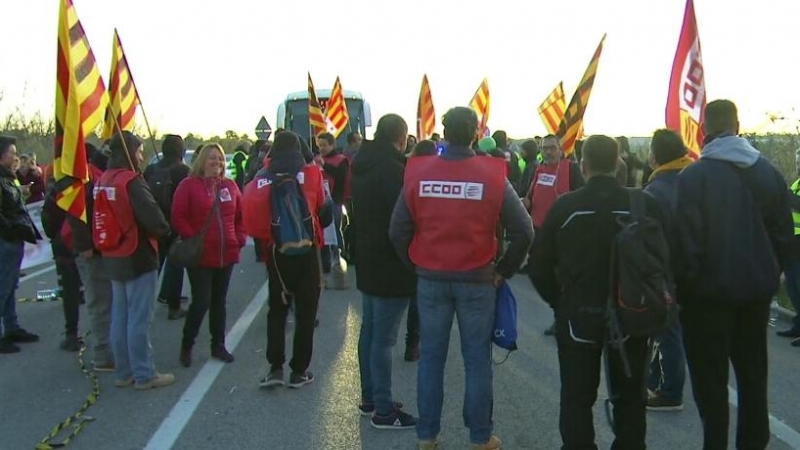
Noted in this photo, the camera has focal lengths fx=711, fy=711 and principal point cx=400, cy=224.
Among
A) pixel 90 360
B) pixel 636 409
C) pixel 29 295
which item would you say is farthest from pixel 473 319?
pixel 29 295

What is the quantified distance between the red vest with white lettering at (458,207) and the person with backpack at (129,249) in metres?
2.45

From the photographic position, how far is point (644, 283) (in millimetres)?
3477

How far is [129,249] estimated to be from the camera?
5484mm

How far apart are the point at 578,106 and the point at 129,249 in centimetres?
467

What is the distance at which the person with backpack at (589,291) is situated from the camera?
357 centimetres

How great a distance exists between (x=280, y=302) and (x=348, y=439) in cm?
137

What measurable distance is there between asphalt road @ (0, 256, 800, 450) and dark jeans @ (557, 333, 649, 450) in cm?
90

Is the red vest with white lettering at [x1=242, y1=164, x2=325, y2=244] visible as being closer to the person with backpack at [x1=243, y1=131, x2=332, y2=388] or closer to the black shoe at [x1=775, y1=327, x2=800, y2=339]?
the person with backpack at [x1=243, y1=131, x2=332, y2=388]

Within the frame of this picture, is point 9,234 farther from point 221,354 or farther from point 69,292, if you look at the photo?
point 221,354

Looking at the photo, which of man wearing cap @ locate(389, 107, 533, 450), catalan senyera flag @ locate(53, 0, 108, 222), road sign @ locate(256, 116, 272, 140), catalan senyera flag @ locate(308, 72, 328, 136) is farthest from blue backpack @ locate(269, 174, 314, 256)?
road sign @ locate(256, 116, 272, 140)

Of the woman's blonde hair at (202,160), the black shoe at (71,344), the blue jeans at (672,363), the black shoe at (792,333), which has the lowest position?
the black shoe at (71,344)

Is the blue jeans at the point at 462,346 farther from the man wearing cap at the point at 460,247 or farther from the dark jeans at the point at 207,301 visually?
the dark jeans at the point at 207,301

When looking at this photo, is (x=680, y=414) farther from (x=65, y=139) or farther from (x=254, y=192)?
(x=65, y=139)

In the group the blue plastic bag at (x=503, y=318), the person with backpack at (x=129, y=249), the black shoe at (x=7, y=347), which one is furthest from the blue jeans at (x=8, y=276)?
the blue plastic bag at (x=503, y=318)
